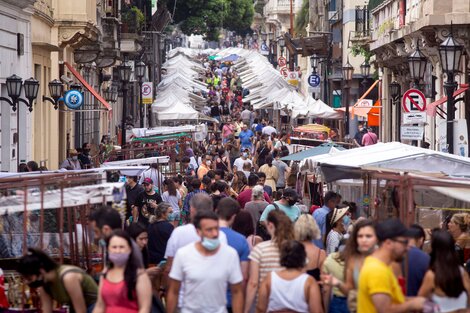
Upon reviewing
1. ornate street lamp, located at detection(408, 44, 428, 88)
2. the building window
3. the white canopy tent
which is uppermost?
the building window

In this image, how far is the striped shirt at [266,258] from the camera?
38.6 ft

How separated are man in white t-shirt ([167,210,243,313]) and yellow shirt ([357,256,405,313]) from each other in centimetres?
134

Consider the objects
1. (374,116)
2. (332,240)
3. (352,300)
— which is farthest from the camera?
(374,116)

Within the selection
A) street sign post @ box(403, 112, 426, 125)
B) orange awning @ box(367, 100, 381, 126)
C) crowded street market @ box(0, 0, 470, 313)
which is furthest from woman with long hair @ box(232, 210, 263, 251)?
orange awning @ box(367, 100, 381, 126)

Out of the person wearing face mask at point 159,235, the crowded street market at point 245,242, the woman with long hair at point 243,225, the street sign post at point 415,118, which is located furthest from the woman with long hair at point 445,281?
the street sign post at point 415,118

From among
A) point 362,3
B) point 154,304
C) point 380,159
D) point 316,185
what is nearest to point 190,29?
point 362,3

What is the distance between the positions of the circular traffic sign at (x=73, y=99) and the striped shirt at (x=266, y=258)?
20.9 m

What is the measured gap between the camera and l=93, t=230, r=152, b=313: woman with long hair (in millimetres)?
10273

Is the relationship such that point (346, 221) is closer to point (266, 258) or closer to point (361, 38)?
point (266, 258)

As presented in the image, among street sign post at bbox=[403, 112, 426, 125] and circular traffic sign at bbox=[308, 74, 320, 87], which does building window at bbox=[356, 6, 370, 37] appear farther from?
street sign post at bbox=[403, 112, 426, 125]

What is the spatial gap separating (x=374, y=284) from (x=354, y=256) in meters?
1.38

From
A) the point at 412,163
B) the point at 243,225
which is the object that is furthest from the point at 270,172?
the point at 243,225

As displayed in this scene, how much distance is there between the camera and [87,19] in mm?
36438

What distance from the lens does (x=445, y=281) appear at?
33.4 ft
